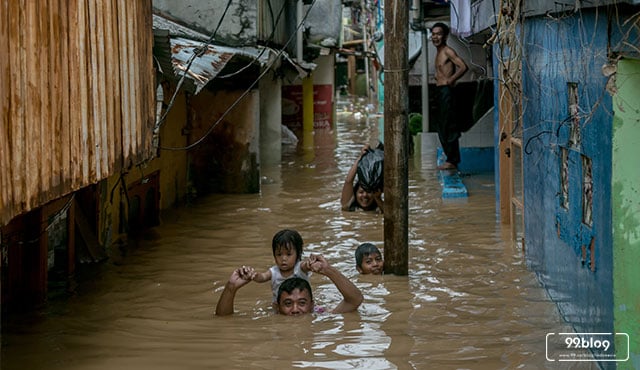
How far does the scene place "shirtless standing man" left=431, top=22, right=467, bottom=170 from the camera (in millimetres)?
15008

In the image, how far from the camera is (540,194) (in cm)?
849

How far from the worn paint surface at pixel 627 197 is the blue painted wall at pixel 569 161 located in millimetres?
100

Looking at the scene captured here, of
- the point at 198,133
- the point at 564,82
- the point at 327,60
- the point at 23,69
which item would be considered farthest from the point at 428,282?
the point at 327,60

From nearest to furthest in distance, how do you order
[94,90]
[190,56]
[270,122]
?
1. [94,90]
2. [190,56]
3. [270,122]

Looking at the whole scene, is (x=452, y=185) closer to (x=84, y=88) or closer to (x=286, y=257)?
(x=286, y=257)

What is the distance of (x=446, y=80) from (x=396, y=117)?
6835 mm

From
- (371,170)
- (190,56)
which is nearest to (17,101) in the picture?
(190,56)

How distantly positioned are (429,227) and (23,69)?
750 cm

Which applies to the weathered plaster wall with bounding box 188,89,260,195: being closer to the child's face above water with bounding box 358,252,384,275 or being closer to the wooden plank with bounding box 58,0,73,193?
the child's face above water with bounding box 358,252,384,275

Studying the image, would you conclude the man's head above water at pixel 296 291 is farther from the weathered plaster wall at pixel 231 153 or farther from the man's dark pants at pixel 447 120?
the man's dark pants at pixel 447 120

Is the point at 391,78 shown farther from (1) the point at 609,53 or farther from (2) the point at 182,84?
(1) the point at 609,53

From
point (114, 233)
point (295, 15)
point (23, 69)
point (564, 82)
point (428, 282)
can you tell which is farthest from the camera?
point (295, 15)

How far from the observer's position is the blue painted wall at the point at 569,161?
5.82 m

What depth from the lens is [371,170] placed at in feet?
40.3
